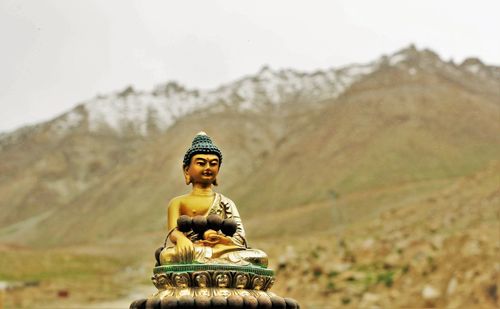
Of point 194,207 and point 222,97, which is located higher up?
point 222,97

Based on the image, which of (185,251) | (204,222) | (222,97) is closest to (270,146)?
(222,97)

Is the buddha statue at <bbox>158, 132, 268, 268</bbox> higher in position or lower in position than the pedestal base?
higher

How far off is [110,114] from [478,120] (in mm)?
74408

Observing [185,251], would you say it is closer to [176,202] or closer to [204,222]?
[204,222]

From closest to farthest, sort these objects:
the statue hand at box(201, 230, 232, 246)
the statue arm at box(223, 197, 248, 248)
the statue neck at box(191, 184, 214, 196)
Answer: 1. the statue hand at box(201, 230, 232, 246)
2. the statue arm at box(223, 197, 248, 248)
3. the statue neck at box(191, 184, 214, 196)

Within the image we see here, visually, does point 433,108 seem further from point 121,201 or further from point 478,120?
point 121,201

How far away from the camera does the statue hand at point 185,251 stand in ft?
22.4

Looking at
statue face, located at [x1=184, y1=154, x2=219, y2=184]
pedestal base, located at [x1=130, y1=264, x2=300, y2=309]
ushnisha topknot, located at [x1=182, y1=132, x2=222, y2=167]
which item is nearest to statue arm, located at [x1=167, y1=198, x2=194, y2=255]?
pedestal base, located at [x1=130, y1=264, x2=300, y2=309]

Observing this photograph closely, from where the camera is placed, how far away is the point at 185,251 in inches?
269

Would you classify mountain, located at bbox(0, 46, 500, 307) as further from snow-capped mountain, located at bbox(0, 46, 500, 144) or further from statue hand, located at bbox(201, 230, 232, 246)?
statue hand, located at bbox(201, 230, 232, 246)

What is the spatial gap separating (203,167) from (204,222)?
0.70 metres

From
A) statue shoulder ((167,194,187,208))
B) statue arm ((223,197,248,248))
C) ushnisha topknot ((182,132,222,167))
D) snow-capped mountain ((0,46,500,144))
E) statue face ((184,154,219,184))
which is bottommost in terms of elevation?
statue arm ((223,197,248,248))

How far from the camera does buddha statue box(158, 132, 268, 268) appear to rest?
22.7 ft

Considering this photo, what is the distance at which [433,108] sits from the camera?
91750 millimetres
